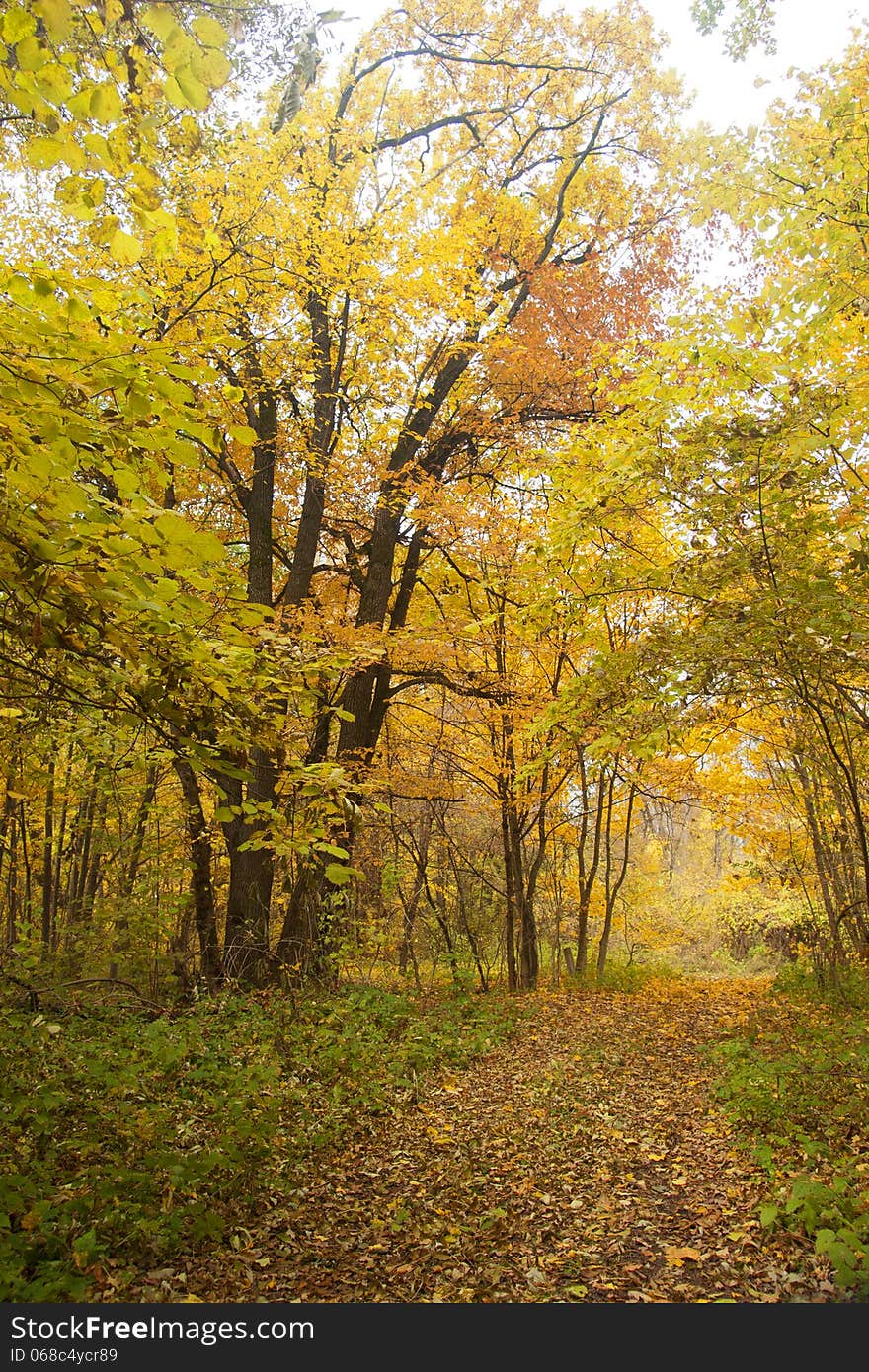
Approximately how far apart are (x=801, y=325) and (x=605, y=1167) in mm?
5488

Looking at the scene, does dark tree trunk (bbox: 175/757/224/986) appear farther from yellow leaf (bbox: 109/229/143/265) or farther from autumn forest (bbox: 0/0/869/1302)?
yellow leaf (bbox: 109/229/143/265)

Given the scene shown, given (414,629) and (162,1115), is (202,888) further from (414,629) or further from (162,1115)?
(162,1115)

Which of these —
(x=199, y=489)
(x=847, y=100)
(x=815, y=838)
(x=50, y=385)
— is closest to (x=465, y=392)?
(x=199, y=489)

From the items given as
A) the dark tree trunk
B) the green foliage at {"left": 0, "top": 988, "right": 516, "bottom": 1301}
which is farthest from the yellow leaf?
the dark tree trunk

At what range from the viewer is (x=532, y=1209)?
438 centimetres

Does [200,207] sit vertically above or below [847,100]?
above

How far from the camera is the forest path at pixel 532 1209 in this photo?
11.7 feet

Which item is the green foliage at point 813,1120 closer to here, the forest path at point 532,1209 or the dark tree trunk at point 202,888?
the forest path at point 532,1209

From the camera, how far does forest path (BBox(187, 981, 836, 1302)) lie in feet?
11.7

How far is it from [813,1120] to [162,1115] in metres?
4.21

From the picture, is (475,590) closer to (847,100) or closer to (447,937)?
(447,937)

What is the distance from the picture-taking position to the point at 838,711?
5.99 meters

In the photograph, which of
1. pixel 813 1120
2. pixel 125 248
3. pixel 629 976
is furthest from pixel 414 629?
pixel 629 976

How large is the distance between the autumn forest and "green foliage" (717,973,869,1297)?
0.04 meters
